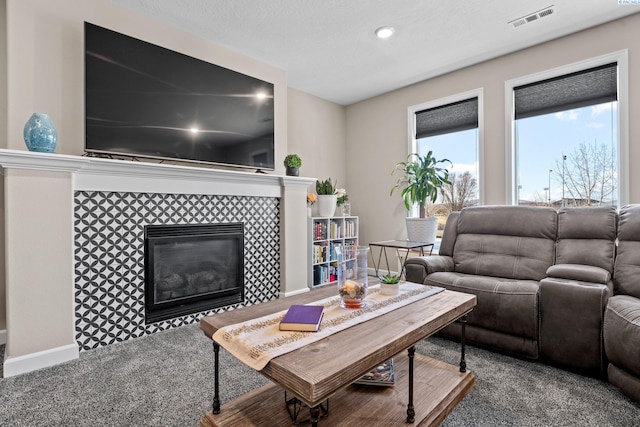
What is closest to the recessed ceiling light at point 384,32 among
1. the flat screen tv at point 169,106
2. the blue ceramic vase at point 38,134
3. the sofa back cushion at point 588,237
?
the flat screen tv at point 169,106

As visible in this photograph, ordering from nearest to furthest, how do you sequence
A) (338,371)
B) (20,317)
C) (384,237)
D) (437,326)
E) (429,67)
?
1. (338,371)
2. (437,326)
3. (20,317)
4. (429,67)
5. (384,237)

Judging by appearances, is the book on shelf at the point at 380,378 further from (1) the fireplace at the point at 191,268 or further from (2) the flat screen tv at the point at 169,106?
(2) the flat screen tv at the point at 169,106

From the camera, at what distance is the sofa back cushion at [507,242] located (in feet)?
8.25

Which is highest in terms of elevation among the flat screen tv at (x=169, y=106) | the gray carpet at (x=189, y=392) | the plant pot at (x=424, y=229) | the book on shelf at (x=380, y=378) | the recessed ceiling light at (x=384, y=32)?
the recessed ceiling light at (x=384, y=32)

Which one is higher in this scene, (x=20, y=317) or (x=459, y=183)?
(x=459, y=183)

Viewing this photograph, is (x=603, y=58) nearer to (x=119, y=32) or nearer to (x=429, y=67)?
(x=429, y=67)

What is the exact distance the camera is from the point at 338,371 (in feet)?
3.07

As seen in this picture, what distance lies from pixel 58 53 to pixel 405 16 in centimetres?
279

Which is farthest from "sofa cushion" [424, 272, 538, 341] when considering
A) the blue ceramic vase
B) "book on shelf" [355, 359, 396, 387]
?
the blue ceramic vase

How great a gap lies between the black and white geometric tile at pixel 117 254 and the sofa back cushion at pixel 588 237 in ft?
9.60

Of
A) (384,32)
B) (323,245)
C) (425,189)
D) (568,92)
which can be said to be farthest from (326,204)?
(568,92)

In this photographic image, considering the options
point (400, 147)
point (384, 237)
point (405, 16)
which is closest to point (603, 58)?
point (405, 16)

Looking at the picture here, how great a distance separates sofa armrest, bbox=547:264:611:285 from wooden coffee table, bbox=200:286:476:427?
83 cm

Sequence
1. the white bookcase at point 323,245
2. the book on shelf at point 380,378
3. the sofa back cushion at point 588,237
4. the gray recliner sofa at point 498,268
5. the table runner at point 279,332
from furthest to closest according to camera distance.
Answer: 1. the white bookcase at point 323,245
2. the sofa back cushion at point 588,237
3. the gray recliner sofa at point 498,268
4. the book on shelf at point 380,378
5. the table runner at point 279,332
